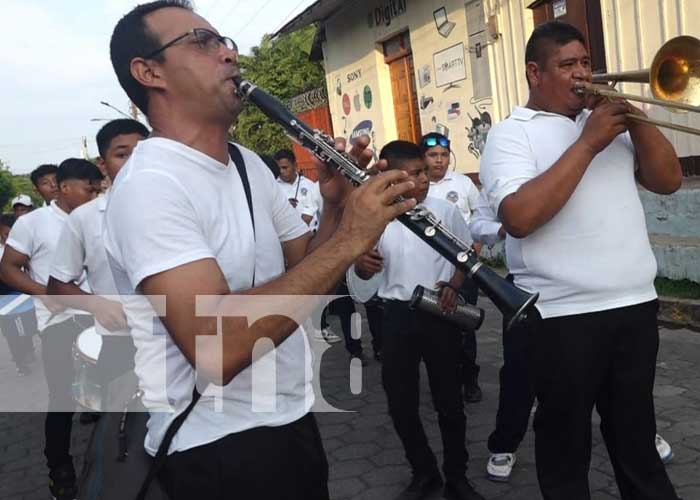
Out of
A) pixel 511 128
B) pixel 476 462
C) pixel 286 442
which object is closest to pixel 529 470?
pixel 476 462

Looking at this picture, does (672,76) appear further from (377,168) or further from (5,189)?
(5,189)

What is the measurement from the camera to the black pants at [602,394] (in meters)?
2.30

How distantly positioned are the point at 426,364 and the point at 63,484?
2097 millimetres

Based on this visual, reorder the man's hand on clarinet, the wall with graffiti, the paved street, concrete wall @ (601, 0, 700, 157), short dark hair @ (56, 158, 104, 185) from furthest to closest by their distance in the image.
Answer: the wall with graffiti
concrete wall @ (601, 0, 700, 157)
short dark hair @ (56, 158, 104, 185)
the paved street
the man's hand on clarinet

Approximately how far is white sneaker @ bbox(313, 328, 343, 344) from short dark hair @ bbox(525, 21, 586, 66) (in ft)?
14.6

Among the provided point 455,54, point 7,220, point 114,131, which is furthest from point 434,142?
point 7,220

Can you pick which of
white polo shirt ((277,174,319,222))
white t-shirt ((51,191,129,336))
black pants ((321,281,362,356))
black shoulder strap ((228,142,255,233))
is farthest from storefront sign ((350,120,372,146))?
black shoulder strap ((228,142,255,233))

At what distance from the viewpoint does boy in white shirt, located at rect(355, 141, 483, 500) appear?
3.18m

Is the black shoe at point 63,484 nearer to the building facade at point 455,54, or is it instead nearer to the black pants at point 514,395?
the black pants at point 514,395

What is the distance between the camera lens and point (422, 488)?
3.24 meters

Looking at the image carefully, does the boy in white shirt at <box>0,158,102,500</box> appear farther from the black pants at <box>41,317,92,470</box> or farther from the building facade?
the building facade

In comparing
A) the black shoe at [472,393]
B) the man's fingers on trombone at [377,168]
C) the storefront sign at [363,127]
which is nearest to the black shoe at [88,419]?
the black shoe at [472,393]

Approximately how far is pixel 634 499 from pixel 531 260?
3.05ft

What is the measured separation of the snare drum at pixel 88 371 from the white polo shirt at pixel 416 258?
1461mm
